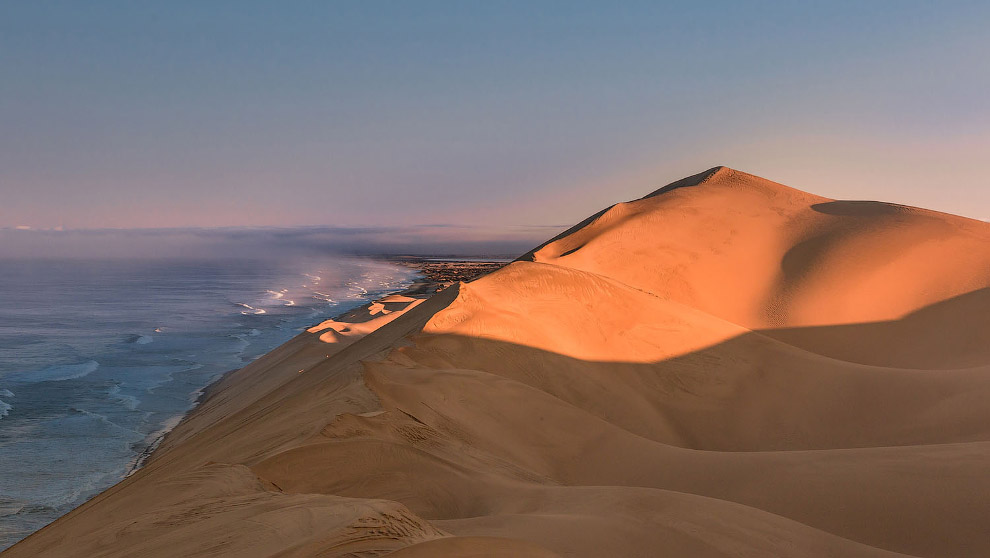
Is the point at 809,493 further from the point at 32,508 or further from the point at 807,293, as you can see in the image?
the point at 807,293

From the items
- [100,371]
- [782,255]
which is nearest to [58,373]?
[100,371]

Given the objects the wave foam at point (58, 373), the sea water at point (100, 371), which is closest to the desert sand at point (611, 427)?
the sea water at point (100, 371)

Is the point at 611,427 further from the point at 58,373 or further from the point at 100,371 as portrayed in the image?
the point at 58,373

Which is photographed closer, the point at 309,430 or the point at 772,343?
the point at 309,430

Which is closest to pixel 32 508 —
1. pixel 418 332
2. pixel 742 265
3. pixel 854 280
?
pixel 418 332

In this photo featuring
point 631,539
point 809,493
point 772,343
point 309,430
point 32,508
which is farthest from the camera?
point 772,343

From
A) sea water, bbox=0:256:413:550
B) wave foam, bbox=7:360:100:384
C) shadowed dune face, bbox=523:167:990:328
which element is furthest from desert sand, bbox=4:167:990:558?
wave foam, bbox=7:360:100:384

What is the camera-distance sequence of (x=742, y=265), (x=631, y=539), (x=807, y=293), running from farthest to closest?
(x=742, y=265), (x=807, y=293), (x=631, y=539)
